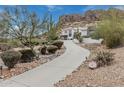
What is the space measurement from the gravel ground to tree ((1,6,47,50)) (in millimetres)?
3789

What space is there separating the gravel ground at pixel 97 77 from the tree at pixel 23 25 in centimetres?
379

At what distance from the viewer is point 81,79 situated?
31.3 feet

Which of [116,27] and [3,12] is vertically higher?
[3,12]

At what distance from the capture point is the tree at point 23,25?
1354cm

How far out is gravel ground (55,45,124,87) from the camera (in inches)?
352

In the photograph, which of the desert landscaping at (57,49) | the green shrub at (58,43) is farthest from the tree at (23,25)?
the green shrub at (58,43)

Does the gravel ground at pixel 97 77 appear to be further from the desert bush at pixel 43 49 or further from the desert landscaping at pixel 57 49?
the desert bush at pixel 43 49

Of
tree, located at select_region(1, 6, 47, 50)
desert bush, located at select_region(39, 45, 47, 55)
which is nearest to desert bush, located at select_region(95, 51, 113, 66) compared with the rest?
tree, located at select_region(1, 6, 47, 50)

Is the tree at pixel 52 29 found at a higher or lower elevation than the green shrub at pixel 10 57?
higher

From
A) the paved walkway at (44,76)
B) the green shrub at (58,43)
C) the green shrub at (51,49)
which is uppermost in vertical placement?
the paved walkway at (44,76)
